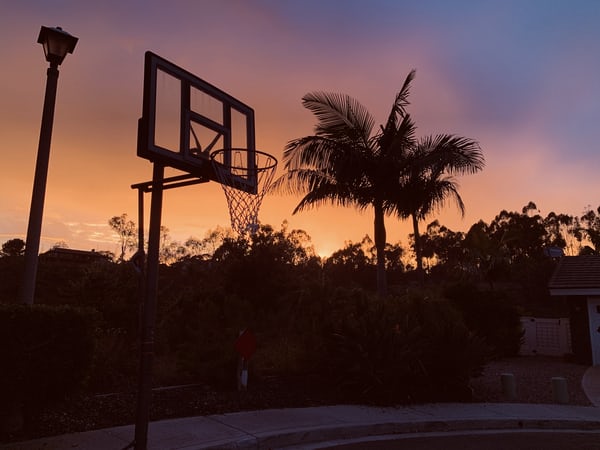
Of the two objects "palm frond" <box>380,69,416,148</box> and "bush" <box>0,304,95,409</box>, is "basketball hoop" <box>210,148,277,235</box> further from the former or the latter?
"palm frond" <box>380,69,416,148</box>

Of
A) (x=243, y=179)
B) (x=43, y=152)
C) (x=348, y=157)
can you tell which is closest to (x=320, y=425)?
(x=243, y=179)

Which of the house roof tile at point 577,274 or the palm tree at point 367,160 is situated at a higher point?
the palm tree at point 367,160

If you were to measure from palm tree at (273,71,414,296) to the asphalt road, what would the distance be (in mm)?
9410

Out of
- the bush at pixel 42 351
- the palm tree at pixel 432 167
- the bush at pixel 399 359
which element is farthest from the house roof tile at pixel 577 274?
the bush at pixel 42 351

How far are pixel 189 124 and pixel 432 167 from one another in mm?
11870

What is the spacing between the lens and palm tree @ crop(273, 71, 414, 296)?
1680cm

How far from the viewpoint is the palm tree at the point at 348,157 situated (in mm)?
16797

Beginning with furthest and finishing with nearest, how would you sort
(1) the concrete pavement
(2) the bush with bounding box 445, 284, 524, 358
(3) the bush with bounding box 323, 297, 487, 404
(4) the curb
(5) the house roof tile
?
(2) the bush with bounding box 445, 284, 524, 358 → (5) the house roof tile → (3) the bush with bounding box 323, 297, 487, 404 → (4) the curb → (1) the concrete pavement

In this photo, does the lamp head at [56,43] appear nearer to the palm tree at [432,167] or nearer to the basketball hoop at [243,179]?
the basketball hoop at [243,179]

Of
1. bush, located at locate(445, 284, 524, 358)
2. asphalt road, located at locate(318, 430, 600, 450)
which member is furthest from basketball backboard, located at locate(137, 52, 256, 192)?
bush, located at locate(445, 284, 524, 358)

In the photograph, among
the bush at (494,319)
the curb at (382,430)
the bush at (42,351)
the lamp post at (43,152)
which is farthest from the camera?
the bush at (494,319)

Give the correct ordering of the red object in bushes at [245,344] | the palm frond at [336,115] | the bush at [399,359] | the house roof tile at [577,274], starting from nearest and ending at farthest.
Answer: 1. the red object in bushes at [245,344]
2. the bush at [399,359]
3. the house roof tile at [577,274]
4. the palm frond at [336,115]

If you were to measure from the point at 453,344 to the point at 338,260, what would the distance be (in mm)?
67541

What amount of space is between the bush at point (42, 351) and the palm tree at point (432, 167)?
42.7 ft
